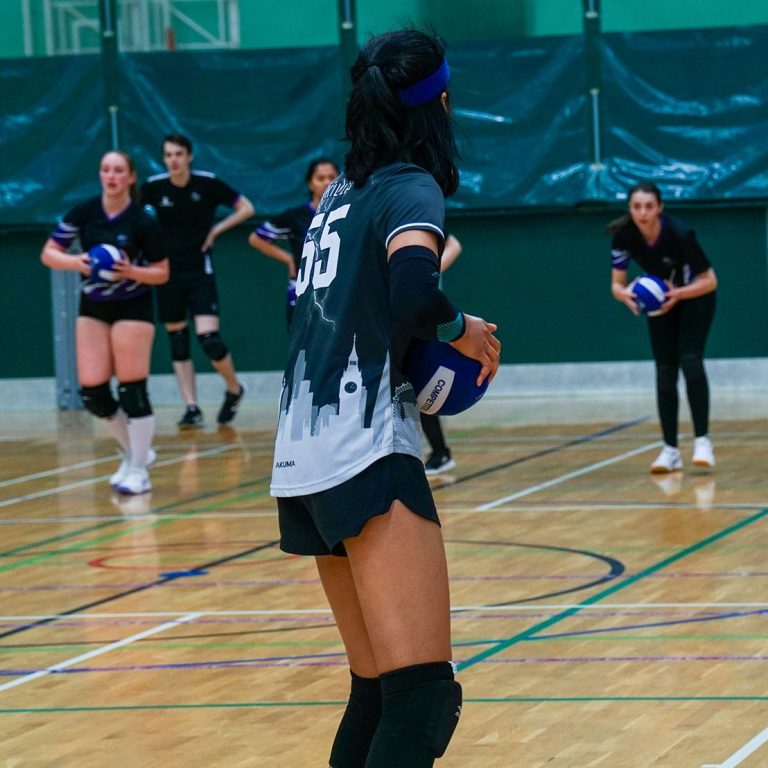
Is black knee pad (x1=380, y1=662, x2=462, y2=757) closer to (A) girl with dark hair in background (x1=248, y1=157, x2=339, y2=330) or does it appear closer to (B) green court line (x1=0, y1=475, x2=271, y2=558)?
(B) green court line (x1=0, y1=475, x2=271, y2=558)

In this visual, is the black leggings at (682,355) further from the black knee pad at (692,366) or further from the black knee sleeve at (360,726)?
the black knee sleeve at (360,726)

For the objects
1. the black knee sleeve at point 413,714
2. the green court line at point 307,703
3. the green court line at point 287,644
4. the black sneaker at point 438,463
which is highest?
the black knee sleeve at point 413,714

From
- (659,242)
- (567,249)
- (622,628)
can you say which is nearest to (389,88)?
(622,628)

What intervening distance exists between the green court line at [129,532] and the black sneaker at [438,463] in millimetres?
987

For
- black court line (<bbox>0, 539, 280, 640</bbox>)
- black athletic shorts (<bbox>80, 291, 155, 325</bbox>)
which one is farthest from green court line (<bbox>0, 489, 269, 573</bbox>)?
black athletic shorts (<bbox>80, 291, 155, 325</bbox>)

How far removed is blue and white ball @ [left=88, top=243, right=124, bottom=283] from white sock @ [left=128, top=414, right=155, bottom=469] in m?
0.94

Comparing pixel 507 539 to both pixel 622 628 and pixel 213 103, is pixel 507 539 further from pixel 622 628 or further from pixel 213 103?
pixel 213 103

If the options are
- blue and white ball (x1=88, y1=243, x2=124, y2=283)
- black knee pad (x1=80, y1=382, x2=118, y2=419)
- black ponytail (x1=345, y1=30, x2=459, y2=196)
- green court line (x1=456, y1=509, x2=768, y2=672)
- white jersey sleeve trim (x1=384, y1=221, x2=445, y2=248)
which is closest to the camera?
white jersey sleeve trim (x1=384, y1=221, x2=445, y2=248)

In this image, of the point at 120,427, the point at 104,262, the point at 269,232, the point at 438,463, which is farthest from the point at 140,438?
the point at 269,232

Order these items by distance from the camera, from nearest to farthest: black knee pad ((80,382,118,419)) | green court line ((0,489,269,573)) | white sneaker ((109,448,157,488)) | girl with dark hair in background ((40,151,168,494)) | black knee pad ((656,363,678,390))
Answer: green court line ((0,489,269,573)) → girl with dark hair in background ((40,151,168,494)) → black knee pad ((80,382,118,419)) → black knee pad ((656,363,678,390)) → white sneaker ((109,448,157,488))

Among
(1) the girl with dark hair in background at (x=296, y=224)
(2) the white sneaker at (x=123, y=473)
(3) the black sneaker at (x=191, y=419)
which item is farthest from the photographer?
(3) the black sneaker at (x=191, y=419)

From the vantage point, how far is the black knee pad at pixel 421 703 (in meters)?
2.95

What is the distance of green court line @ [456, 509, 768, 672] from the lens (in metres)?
5.39

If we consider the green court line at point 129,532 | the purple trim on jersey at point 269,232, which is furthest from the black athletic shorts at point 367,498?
the purple trim on jersey at point 269,232
